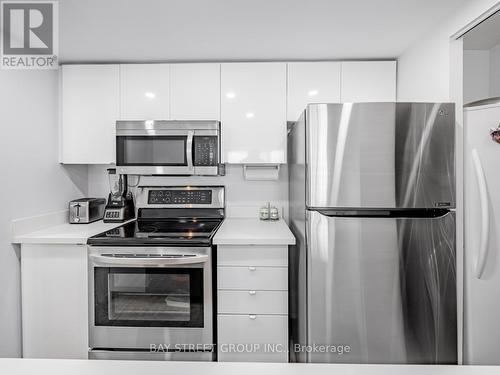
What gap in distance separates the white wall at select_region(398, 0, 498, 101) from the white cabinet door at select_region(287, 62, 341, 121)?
470mm

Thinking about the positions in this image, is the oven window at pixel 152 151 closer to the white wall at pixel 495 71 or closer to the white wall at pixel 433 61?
the white wall at pixel 433 61

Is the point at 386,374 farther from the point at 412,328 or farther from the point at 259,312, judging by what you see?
the point at 259,312

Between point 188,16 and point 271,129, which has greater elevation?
point 188,16

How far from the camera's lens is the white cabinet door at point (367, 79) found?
7.86 feet

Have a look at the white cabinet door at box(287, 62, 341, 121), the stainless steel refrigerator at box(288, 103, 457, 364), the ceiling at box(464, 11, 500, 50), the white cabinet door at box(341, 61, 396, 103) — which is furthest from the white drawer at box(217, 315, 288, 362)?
the ceiling at box(464, 11, 500, 50)

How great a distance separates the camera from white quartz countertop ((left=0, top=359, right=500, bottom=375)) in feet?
2.04

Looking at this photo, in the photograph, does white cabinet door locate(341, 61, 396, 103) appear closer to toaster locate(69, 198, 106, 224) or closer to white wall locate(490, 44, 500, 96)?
white wall locate(490, 44, 500, 96)

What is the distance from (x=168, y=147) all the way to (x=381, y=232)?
157 centimetres

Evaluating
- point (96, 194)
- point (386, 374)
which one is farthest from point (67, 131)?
point (386, 374)

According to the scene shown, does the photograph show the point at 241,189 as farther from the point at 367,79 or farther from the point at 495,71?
the point at 495,71

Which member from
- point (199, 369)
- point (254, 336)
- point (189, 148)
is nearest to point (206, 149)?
point (189, 148)

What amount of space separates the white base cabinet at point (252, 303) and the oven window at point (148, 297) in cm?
16

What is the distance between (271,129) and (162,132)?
2.69ft

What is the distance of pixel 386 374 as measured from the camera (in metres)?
0.62
